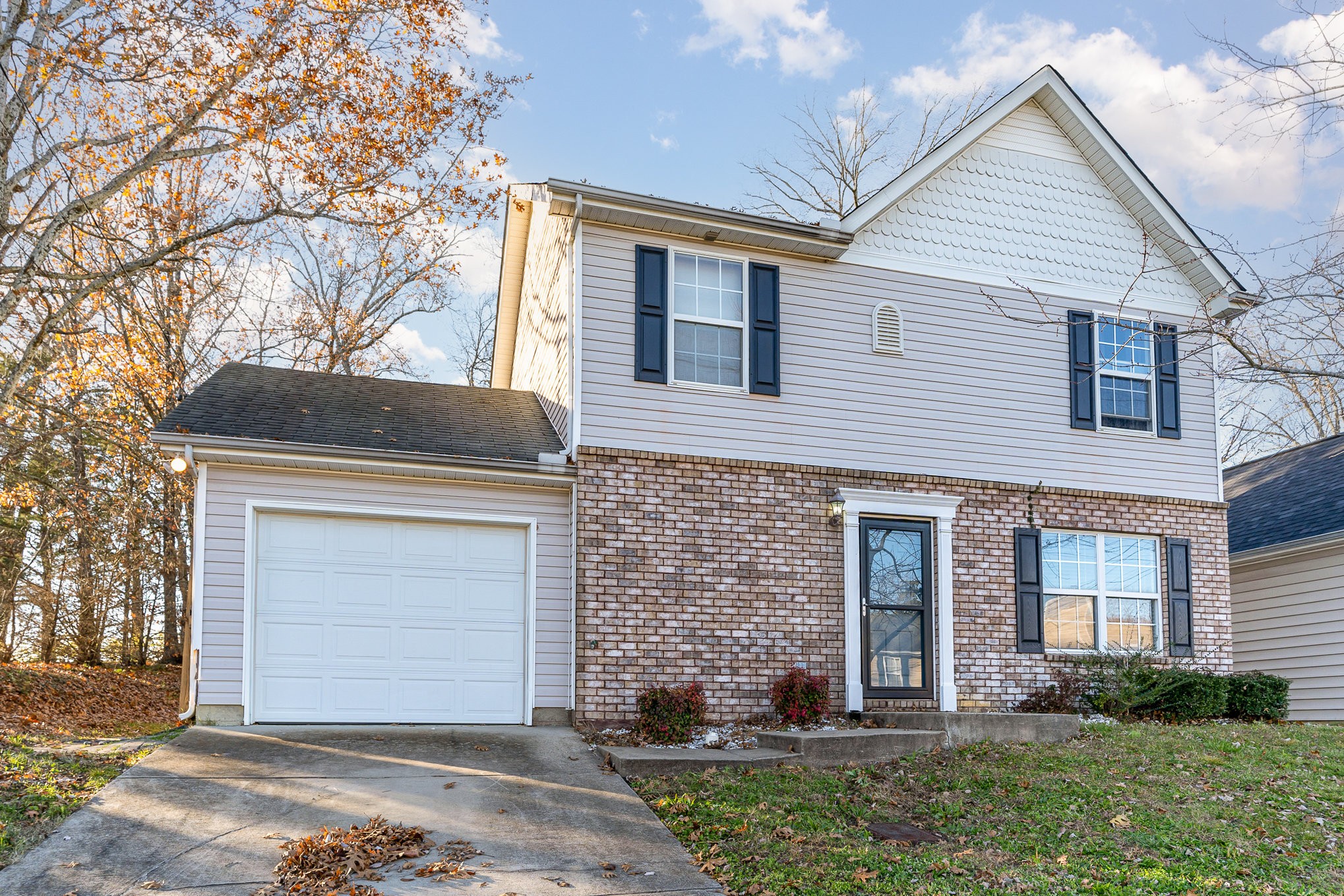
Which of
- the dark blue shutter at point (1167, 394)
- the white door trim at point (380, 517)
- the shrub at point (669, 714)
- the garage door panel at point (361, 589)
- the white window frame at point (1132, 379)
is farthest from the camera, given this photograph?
the dark blue shutter at point (1167, 394)

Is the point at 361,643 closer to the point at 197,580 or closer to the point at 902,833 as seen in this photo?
the point at 197,580

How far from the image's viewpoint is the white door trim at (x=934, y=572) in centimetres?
1092

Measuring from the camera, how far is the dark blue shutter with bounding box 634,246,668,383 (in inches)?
420

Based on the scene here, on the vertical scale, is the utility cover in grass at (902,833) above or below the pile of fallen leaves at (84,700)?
below

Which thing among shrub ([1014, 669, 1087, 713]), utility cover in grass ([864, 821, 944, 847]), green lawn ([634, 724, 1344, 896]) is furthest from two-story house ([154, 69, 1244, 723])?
utility cover in grass ([864, 821, 944, 847])

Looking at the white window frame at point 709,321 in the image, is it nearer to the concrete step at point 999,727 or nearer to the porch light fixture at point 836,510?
the porch light fixture at point 836,510

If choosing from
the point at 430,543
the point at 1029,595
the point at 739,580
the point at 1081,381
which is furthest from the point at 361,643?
the point at 1081,381

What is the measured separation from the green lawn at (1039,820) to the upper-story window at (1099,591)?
252cm

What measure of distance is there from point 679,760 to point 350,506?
13.4 ft

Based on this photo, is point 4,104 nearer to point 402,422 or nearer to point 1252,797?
point 402,422

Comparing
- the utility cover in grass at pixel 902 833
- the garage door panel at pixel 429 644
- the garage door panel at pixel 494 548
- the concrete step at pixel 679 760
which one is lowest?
the utility cover in grass at pixel 902 833

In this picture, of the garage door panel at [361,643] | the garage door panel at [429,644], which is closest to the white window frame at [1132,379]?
the garage door panel at [429,644]

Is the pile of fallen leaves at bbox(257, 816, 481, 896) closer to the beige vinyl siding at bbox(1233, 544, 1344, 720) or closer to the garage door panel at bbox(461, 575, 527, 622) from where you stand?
the garage door panel at bbox(461, 575, 527, 622)

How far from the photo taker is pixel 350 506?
990 centimetres
